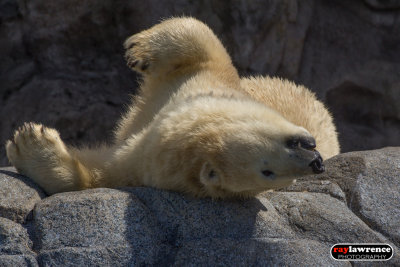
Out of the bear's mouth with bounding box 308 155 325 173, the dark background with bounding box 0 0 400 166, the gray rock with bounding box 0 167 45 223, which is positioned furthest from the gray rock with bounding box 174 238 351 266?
the dark background with bounding box 0 0 400 166

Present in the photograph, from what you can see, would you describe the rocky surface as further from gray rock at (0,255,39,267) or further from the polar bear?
the polar bear

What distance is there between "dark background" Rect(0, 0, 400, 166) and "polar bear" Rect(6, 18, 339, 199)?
1.56 meters

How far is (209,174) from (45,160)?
0.96 metres

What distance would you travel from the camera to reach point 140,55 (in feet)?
14.5

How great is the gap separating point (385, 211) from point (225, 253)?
1096 millimetres

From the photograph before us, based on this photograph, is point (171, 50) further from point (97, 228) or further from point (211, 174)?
point (97, 228)

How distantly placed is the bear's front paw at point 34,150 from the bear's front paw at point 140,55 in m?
0.96

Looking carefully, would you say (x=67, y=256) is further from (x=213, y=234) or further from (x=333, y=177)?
(x=333, y=177)

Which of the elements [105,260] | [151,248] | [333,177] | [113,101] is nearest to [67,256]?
[105,260]

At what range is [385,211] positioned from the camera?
370 cm

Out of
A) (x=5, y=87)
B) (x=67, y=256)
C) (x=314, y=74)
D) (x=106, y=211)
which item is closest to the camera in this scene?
(x=67, y=256)

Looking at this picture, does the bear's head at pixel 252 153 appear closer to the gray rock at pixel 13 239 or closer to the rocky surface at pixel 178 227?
the rocky surface at pixel 178 227

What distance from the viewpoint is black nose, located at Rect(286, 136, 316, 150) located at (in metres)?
3.17

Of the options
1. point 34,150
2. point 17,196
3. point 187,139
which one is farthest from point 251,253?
point 34,150
